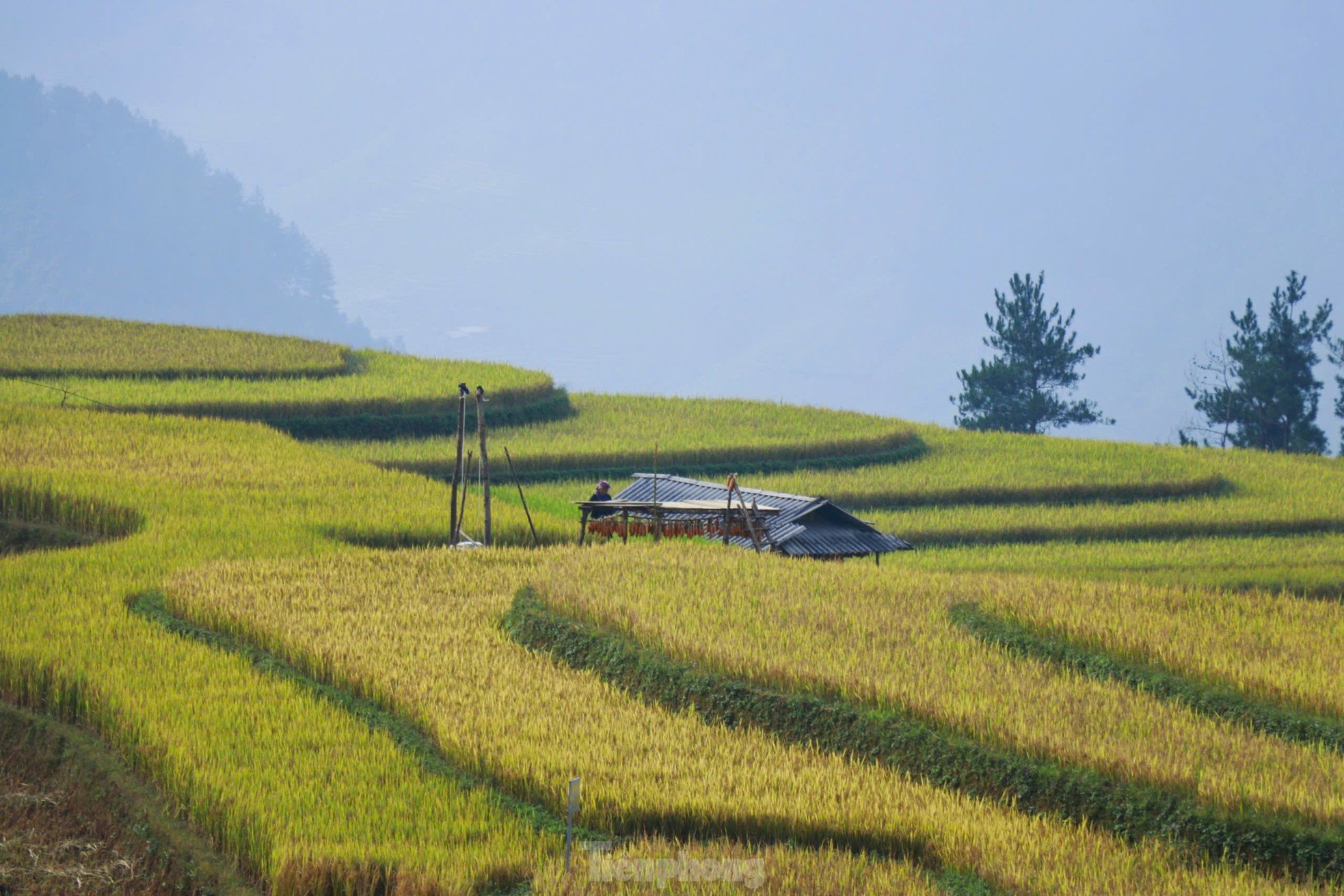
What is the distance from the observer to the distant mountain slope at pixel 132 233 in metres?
128

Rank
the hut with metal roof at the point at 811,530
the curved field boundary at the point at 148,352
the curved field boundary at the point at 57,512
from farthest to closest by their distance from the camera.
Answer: the curved field boundary at the point at 148,352, the hut with metal roof at the point at 811,530, the curved field boundary at the point at 57,512

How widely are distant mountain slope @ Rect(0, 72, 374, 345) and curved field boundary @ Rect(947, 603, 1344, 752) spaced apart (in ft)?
401

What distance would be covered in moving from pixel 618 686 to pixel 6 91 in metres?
139

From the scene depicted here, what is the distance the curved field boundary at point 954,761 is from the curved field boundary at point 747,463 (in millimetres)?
13091

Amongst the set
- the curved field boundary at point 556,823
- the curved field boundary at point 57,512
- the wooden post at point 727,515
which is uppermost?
the wooden post at point 727,515

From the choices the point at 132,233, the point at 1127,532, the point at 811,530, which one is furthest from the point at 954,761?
the point at 132,233

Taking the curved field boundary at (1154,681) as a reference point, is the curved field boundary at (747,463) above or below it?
above

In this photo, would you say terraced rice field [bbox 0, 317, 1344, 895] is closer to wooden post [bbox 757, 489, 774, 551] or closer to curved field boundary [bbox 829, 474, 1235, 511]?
wooden post [bbox 757, 489, 774, 551]

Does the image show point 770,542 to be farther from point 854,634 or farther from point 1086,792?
point 1086,792

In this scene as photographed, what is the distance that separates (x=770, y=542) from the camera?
16.5m

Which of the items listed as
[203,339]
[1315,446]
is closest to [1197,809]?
[203,339]

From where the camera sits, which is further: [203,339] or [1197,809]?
[203,339]

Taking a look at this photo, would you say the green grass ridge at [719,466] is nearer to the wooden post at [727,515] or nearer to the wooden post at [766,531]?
the wooden post at [766,531]

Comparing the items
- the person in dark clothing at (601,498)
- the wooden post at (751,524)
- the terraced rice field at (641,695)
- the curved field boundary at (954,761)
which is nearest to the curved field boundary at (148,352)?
the terraced rice field at (641,695)
